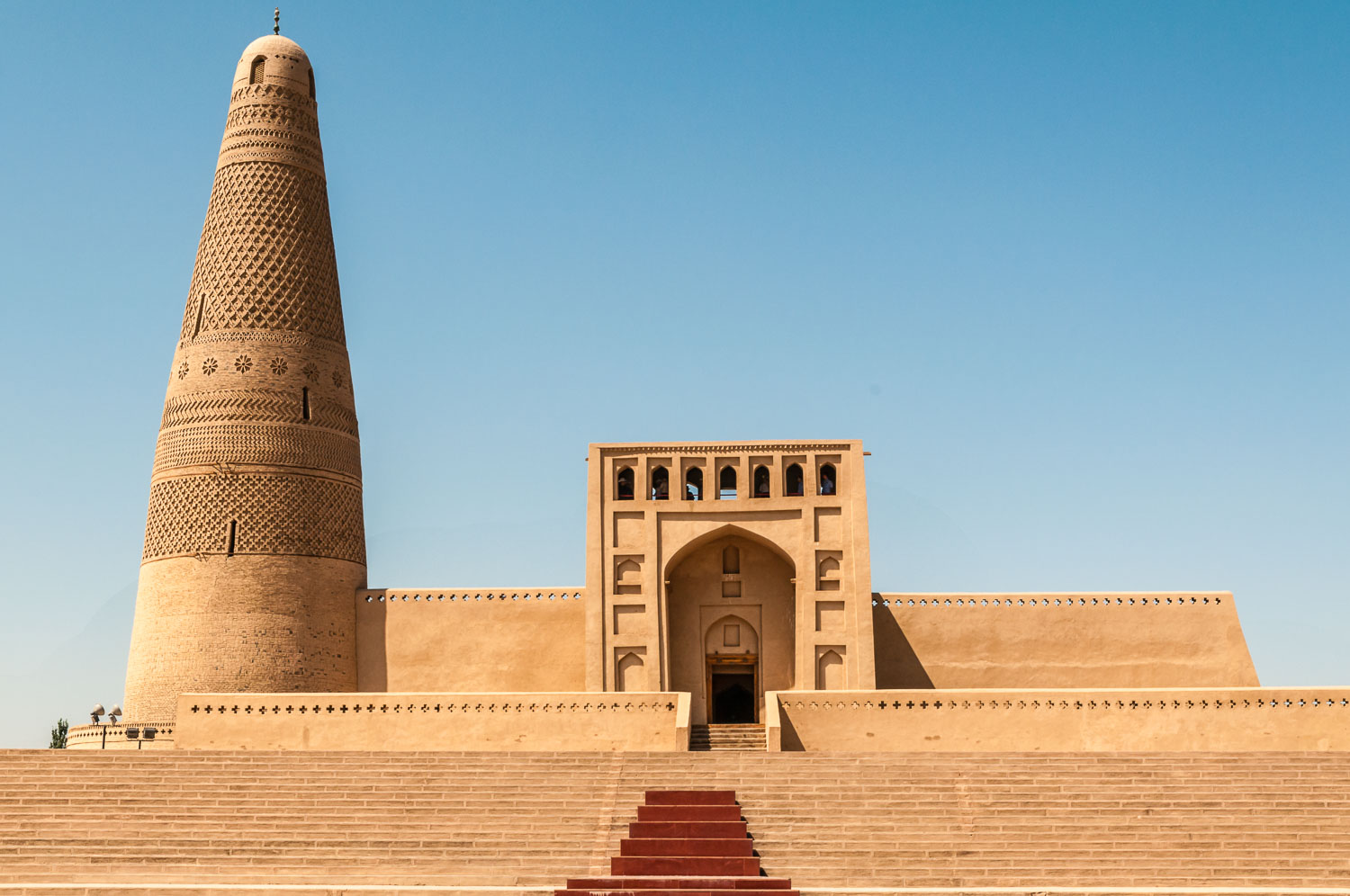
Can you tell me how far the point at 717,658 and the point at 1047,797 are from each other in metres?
7.59

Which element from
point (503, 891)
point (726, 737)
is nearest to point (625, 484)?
point (726, 737)

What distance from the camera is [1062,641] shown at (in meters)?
22.0

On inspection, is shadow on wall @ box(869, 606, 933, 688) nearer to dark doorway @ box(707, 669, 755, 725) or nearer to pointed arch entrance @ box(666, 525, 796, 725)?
pointed arch entrance @ box(666, 525, 796, 725)

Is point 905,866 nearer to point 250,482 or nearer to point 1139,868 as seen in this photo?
point 1139,868

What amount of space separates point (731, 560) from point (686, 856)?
840 cm

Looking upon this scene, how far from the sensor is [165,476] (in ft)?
Result: 70.9

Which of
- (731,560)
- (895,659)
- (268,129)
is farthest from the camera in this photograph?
(268,129)

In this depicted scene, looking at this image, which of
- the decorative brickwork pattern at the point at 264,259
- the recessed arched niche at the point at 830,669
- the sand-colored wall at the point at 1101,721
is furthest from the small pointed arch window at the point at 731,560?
the decorative brickwork pattern at the point at 264,259

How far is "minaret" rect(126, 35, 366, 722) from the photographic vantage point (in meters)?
20.6

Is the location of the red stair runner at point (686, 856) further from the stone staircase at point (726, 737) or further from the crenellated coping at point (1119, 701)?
the stone staircase at point (726, 737)

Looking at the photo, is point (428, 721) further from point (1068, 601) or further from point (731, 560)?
point (1068, 601)

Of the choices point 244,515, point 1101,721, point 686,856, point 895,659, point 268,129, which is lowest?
point 686,856

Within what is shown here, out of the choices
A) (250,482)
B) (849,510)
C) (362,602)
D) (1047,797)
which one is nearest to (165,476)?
(250,482)

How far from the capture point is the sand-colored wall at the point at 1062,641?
71.9ft
